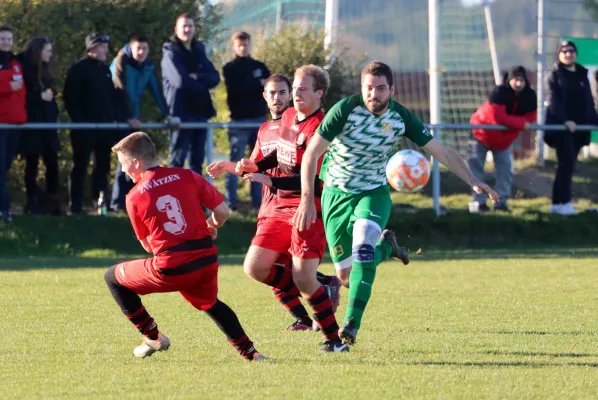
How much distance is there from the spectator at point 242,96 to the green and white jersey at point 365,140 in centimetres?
742

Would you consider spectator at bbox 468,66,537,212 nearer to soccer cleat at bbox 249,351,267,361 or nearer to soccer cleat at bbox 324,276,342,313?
soccer cleat at bbox 324,276,342,313

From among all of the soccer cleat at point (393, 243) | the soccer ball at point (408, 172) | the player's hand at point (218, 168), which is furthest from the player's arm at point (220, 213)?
the soccer ball at point (408, 172)

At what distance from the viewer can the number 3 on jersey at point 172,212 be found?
23.6 ft

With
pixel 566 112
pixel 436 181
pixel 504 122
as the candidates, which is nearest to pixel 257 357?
pixel 436 181

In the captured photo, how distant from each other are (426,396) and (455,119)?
18.0 metres

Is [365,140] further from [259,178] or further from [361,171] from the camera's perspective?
[259,178]

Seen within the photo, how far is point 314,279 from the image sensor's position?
8070 millimetres

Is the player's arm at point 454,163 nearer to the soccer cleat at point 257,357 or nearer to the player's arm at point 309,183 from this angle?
the player's arm at point 309,183

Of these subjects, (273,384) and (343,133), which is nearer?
(273,384)

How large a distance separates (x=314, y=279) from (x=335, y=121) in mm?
1036

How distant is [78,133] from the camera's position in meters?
15.2

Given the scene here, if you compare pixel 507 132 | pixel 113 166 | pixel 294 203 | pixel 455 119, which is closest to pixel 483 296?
pixel 294 203

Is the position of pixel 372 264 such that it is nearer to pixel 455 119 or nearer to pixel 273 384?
pixel 273 384

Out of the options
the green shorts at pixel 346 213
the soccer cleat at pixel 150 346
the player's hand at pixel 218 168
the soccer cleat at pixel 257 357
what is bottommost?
the soccer cleat at pixel 257 357
